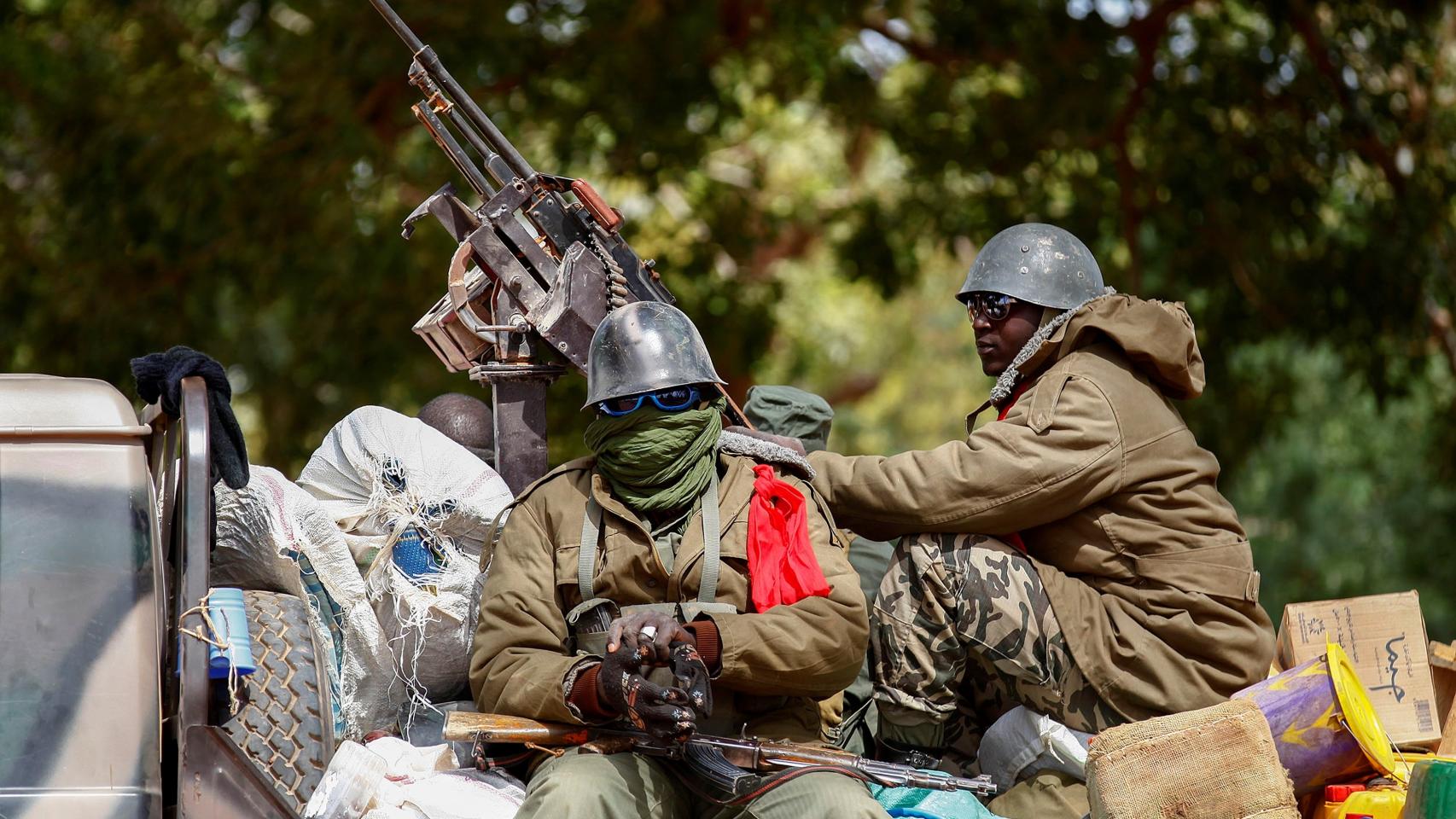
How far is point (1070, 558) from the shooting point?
4402 millimetres

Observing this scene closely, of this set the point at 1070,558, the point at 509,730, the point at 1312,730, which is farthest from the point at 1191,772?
the point at 509,730

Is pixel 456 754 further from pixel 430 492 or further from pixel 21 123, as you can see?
pixel 21 123

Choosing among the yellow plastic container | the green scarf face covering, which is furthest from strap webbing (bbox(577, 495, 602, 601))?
the yellow plastic container

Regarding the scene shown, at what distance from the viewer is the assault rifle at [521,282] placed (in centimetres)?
486

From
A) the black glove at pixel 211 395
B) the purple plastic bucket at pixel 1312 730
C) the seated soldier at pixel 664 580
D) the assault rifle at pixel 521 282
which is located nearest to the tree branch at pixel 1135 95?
the assault rifle at pixel 521 282

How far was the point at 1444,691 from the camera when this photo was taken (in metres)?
4.75

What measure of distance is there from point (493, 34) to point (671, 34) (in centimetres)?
117

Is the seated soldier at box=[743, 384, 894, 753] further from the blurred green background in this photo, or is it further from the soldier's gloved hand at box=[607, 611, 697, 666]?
the blurred green background

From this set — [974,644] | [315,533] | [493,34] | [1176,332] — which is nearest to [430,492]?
[315,533]

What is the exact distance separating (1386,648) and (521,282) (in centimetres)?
275

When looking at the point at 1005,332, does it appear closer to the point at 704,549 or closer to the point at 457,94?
the point at 704,549

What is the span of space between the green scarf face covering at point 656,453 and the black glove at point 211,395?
0.88 metres

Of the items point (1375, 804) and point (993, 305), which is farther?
point (993, 305)

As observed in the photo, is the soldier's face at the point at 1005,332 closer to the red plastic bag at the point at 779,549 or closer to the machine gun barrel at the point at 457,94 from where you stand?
the red plastic bag at the point at 779,549
